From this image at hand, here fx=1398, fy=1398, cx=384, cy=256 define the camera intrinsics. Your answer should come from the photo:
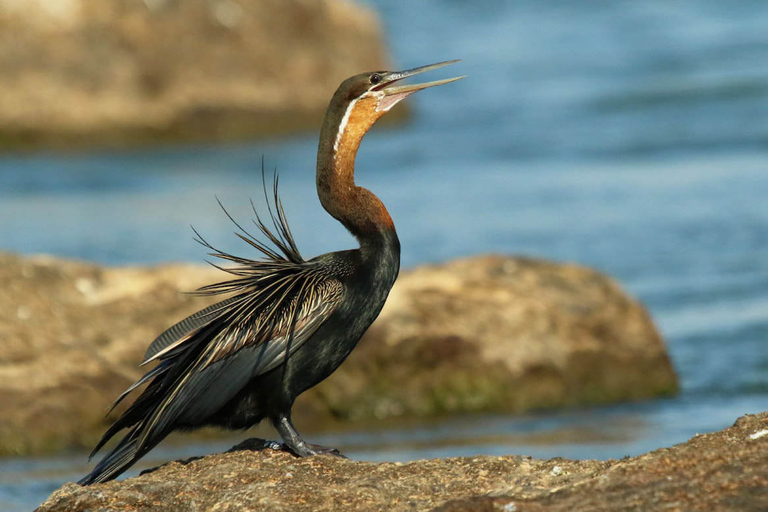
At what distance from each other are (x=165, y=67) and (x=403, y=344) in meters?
16.5

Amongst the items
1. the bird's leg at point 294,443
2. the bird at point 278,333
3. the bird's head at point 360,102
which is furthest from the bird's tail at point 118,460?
the bird's head at point 360,102

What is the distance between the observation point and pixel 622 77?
92.5ft

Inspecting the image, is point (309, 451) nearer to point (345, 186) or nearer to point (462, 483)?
point (462, 483)

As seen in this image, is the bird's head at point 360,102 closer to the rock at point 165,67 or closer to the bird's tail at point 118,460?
the bird's tail at point 118,460

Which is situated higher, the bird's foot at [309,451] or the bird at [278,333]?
the bird at [278,333]

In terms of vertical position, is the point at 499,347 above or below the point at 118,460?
above

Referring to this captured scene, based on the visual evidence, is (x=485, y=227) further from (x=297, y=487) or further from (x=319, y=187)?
(x=297, y=487)

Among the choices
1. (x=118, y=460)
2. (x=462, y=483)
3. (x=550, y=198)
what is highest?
(x=550, y=198)

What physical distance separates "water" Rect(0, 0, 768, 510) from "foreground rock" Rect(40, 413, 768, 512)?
94.7 inches

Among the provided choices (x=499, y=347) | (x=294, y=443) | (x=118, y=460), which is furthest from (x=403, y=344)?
(x=118, y=460)

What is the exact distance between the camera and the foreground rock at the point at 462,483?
4840 mm

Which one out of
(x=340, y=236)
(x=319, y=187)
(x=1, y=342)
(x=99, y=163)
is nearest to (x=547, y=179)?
(x=340, y=236)

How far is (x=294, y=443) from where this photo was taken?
6.37 metres

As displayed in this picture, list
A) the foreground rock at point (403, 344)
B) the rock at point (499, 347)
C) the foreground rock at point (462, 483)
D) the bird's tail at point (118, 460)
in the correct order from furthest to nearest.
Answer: the rock at point (499, 347), the foreground rock at point (403, 344), the bird's tail at point (118, 460), the foreground rock at point (462, 483)
